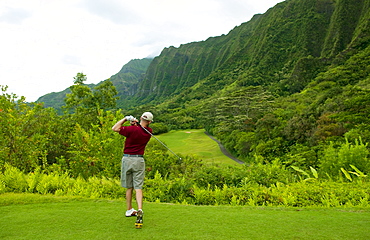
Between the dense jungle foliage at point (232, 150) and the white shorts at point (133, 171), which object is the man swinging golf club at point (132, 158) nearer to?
the white shorts at point (133, 171)

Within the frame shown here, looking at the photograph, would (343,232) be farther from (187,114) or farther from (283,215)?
(187,114)

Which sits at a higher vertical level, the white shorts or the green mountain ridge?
the green mountain ridge

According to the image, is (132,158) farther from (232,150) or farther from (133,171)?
(232,150)

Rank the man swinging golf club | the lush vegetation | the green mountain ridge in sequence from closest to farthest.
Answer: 1. the man swinging golf club
2. the lush vegetation
3. the green mountain ridge

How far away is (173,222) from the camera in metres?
4.12

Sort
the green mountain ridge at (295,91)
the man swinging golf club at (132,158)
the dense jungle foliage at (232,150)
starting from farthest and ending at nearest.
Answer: the green mountain ridge at (295,91) → the dense jungle foliage at (232,150) → the man swinging golf club at (132,158)

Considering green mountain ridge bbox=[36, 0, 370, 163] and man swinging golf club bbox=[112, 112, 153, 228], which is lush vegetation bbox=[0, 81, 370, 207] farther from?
green mountain ridge bbox=[36, 0, 370, 163]

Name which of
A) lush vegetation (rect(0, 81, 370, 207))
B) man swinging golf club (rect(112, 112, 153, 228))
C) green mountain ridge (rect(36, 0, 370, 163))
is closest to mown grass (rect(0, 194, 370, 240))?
man swinging golf club (rect(112, 112, 153, 228))

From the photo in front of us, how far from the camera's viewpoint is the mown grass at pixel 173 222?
3.63 meters

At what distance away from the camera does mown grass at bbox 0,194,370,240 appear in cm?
363

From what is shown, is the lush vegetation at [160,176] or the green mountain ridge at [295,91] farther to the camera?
the green mountain ridge at [295,91]

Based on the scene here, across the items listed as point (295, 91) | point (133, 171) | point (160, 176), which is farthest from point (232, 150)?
point (295, 91)

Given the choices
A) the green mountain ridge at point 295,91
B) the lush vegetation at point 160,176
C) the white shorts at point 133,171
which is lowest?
the lush vegetation at point 160,176

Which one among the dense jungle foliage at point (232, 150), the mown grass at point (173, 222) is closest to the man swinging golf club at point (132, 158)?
the mown grass at point (173, 222)
